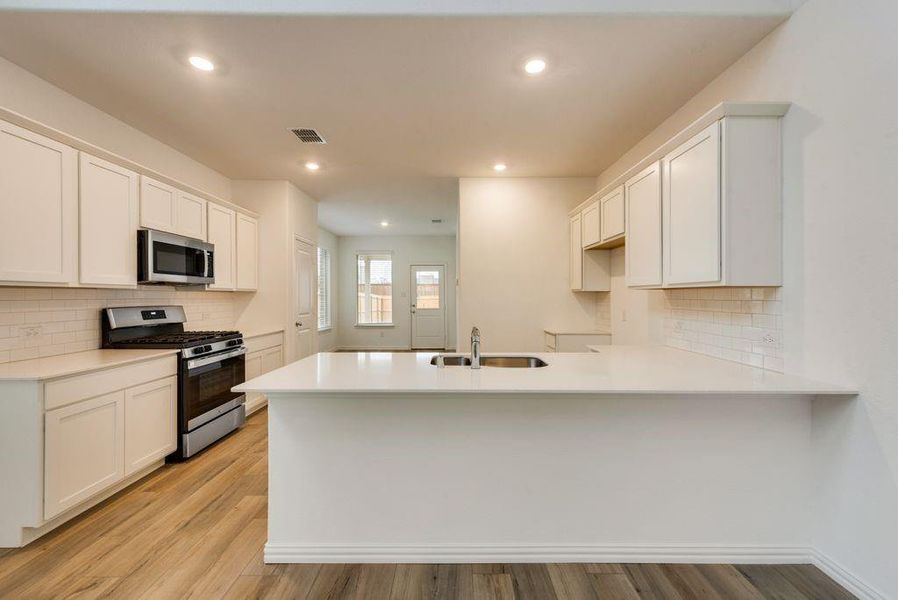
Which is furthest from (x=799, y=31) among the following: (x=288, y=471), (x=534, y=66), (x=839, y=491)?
(x=288, y=471)

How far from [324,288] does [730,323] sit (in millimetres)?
7559

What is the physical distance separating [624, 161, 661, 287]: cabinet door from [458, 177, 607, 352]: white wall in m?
A: 1.58

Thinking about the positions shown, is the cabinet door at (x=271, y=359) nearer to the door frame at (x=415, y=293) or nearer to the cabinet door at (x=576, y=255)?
the cabinet door at (x=576, y=255)

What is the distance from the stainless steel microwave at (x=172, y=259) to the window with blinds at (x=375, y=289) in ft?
17.9

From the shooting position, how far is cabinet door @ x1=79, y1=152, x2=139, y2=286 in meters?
2.60

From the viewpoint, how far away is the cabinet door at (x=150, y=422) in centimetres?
266

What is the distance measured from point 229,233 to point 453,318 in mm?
5720

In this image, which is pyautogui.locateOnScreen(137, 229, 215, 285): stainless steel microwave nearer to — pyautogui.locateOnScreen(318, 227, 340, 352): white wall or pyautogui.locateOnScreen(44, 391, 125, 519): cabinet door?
pyautogui.locateOnScreen(44, 391, 125, 519): cabinet door

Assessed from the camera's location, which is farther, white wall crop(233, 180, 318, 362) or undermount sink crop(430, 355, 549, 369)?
white wall crop(233, 180, 318, 362)

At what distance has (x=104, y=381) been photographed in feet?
8.03

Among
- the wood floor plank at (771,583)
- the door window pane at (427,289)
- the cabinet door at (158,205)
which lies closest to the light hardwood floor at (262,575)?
the wood floor plank at (771,583)

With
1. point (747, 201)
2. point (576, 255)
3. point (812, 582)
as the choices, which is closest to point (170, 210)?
point (576, 255)

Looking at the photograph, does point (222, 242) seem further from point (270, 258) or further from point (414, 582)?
point (414, 582)

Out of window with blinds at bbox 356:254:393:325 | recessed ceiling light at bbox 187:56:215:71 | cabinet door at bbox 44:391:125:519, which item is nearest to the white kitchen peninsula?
cabinet door at bbox 44:391:125:519
